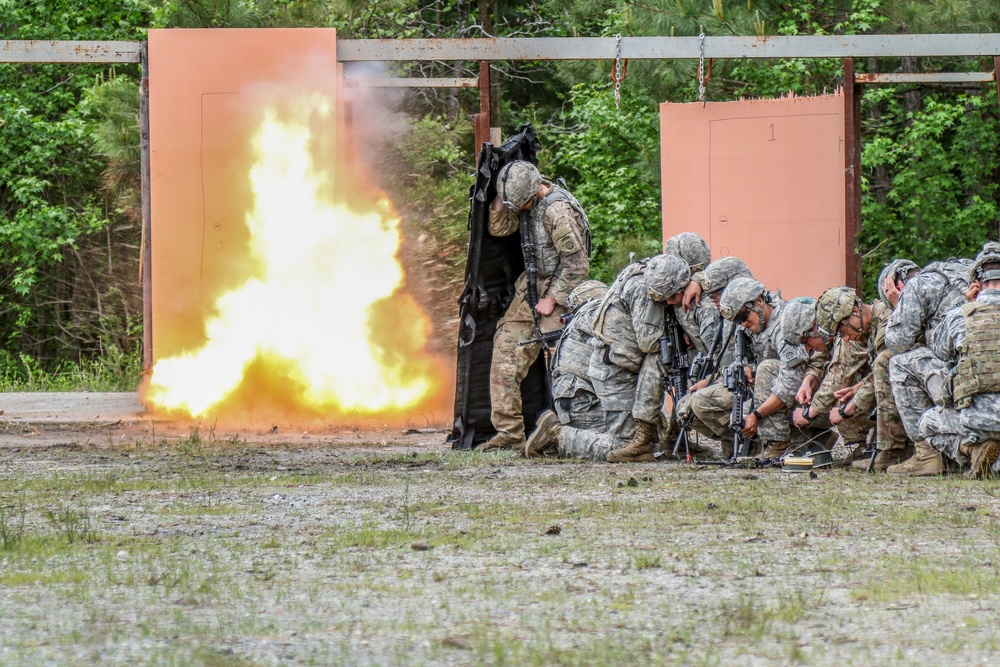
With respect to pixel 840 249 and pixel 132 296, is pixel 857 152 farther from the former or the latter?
pixel 132 296

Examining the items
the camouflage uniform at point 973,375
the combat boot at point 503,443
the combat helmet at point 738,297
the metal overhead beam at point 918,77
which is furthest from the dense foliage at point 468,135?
the camouflage uniform at point 973,375

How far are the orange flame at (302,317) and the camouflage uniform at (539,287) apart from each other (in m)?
2.54

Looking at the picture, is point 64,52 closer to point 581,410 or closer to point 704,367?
point 581,410

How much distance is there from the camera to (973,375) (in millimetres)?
8344

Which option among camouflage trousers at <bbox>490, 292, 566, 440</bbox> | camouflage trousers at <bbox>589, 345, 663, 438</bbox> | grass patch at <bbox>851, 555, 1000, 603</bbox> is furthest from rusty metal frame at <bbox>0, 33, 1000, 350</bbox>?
grass patch at <bbox>851, 555, 1000, 603</bbox>

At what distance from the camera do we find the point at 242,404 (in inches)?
508

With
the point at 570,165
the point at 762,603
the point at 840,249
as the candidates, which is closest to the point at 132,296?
the point at 570,165

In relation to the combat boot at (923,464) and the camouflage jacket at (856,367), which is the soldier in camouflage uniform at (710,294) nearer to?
the camouflage jacket at (856,367)

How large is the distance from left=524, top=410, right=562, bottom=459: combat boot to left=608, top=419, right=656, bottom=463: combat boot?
0.58m

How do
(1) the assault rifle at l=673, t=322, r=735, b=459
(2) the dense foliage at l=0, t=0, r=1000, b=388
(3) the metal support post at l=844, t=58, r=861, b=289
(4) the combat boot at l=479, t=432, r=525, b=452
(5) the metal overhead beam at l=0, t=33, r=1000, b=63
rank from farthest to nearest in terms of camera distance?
(2) the dense foliage at l=0, t=0, r=1000, b=388 < (3) the metal support post at l=844, t=58, r=861, b=289 < (5) the metal overhead beam at l=0, t=33, r=1000, b=63 < (4) the combat boot at l=479, t=432, r=525, b=452 < (1) the assault rifle at l=673, t=322, r=735, b=459

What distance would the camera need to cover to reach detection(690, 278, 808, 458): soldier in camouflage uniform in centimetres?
960

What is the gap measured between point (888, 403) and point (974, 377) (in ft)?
2.86

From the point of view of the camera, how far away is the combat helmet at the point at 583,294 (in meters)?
10.8

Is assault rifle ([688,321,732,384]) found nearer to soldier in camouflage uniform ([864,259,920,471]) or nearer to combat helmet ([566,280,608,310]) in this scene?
combat helmet ([566,280,608,310])
